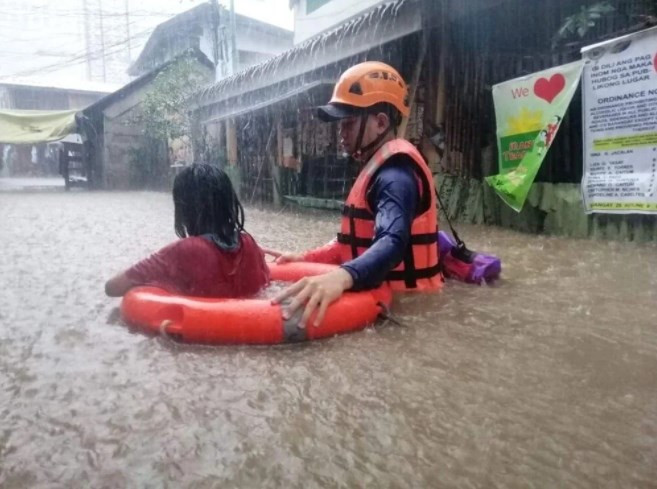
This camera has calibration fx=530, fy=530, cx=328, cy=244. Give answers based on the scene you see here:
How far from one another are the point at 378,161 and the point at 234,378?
1.39m

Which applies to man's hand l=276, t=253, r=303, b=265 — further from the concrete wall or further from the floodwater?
the concrete wall

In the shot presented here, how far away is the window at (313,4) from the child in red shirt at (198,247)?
40.0 ft

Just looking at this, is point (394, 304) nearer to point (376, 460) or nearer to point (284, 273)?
point (284, 273)

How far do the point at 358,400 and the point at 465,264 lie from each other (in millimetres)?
1895

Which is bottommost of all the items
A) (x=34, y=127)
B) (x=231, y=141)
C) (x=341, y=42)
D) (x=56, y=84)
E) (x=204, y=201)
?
(x=204, y=201)

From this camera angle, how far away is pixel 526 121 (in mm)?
5910

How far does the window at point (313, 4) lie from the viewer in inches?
536

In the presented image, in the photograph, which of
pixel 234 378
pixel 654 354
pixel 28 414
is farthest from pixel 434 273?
pixel 28 414

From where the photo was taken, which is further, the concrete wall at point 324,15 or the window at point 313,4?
the window at point 313,4

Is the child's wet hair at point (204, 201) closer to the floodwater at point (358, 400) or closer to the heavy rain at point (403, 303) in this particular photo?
the heavy rain at point (403, 303)

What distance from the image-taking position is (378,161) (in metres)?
2.78

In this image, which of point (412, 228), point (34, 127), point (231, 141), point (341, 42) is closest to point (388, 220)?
point (412, 228)

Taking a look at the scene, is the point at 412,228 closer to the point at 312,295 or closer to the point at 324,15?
Result: the point at 312,295

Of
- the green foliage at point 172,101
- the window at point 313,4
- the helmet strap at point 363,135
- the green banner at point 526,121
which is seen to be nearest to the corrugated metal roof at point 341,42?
the green banner at point 526,121
